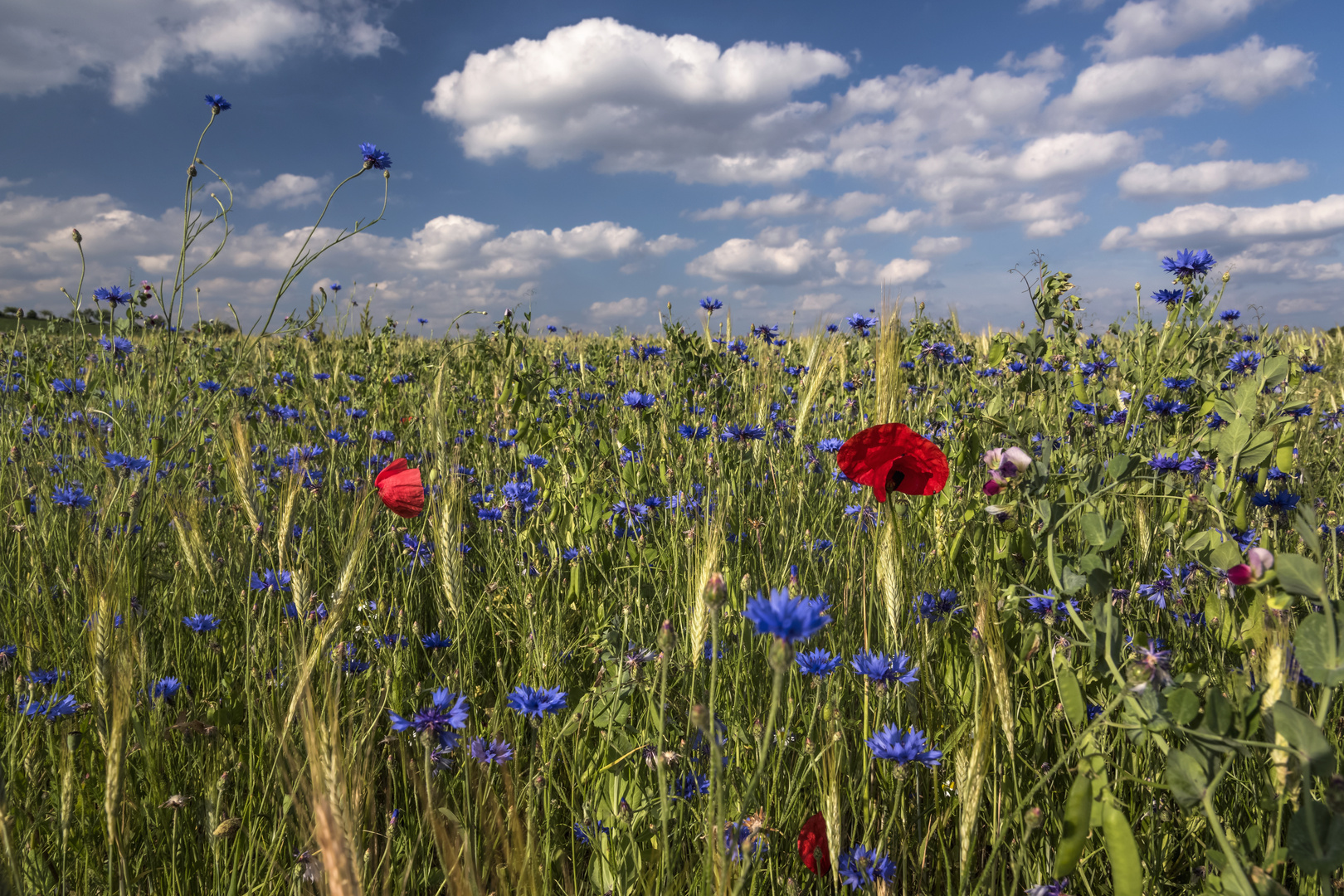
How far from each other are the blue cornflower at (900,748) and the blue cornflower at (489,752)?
2.03 feet

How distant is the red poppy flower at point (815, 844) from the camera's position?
1.12 meters

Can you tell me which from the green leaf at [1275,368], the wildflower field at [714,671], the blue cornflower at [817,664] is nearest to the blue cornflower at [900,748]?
the wildflower field at [714,671]

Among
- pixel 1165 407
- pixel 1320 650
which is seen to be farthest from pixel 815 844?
pixel 1165 407

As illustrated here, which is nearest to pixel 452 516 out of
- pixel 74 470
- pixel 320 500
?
pixel 320 500

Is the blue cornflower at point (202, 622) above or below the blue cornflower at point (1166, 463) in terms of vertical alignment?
below

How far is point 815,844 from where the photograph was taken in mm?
1143

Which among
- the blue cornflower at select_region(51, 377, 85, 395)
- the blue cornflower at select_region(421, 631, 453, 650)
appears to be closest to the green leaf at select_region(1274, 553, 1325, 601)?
the blue cornflower at select_region(421, 631, 453, 650)

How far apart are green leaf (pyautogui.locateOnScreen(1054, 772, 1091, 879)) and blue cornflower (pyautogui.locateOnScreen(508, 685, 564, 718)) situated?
31.0 inches

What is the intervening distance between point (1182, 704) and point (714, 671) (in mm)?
667

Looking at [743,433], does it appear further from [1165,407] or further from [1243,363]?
[1243,363]

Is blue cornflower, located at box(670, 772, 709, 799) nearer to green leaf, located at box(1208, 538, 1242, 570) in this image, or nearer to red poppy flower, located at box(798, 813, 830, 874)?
red poppy flower, located at box(798, 813, 830, 874)

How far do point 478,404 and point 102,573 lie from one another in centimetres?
334

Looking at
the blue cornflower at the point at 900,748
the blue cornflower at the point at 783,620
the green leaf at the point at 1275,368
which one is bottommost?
the blue cornflower at the point at 900,748

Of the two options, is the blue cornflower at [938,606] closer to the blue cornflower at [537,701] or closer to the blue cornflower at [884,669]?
the blue cornflower at [884,669]
